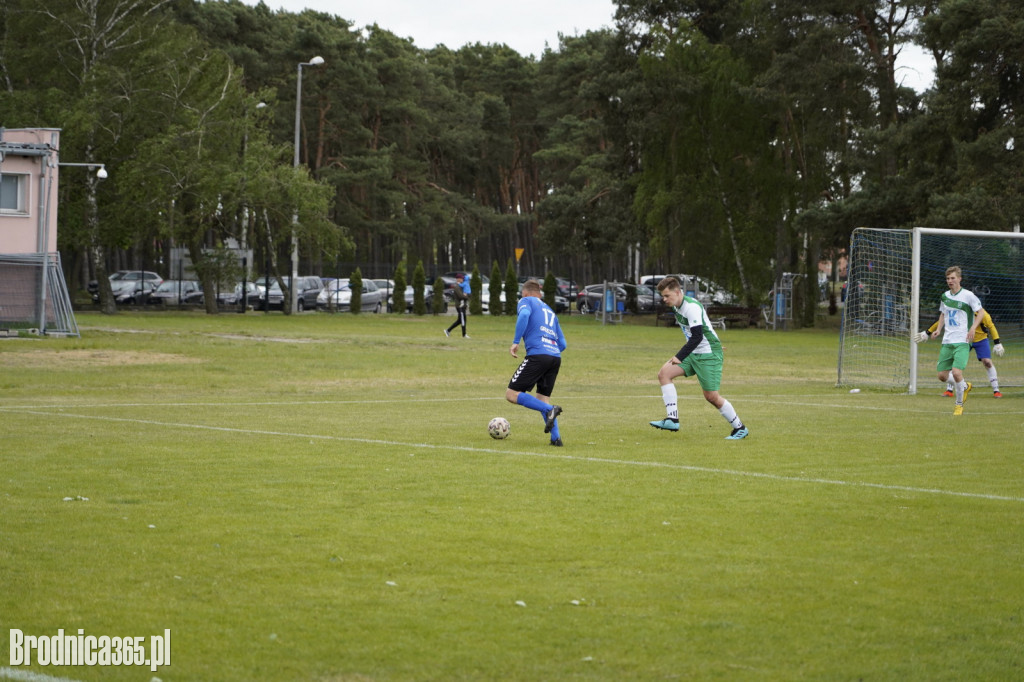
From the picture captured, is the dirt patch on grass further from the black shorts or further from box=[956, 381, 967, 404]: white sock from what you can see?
box=[956, 381, 967, 404]: white sock

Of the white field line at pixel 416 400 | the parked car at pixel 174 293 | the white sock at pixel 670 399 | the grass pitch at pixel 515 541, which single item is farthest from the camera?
the parked car at pixel 174 293

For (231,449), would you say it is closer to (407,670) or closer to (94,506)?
(94,506)

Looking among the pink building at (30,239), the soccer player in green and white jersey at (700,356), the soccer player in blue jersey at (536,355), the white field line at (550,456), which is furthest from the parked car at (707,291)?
the soccer player in blue jersey at (536,355)

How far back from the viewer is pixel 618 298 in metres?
56.3

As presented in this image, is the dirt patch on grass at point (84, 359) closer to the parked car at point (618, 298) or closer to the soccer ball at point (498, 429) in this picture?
the soccer ball at point (498, 429)

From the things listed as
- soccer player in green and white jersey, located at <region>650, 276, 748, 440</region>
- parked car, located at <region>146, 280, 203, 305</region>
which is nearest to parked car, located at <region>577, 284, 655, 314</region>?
parked car, located at <region>146, 280, 203, 305</region>

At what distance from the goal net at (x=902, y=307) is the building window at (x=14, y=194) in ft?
76.3

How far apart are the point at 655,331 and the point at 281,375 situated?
26.2 meters

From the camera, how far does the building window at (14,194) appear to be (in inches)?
1383

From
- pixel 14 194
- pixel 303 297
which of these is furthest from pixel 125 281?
pixel 14 194

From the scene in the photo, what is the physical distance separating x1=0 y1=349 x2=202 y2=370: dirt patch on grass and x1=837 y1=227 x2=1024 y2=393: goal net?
1390 centimetres

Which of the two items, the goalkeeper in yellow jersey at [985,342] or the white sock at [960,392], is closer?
the white sock at [960,392]

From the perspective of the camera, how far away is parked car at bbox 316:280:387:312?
60906mm

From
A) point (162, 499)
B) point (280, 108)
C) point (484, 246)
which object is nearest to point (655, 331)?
point (280, 108)
